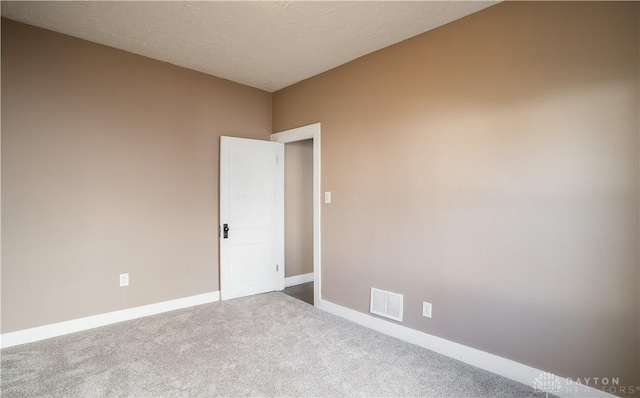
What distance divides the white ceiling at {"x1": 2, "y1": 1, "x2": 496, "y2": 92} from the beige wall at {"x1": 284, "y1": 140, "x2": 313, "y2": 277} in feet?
5.25

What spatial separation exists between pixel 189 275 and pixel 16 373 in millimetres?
1602

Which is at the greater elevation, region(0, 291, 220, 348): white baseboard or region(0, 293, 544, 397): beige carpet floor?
region(0, 291, 220, 348): white baseboard

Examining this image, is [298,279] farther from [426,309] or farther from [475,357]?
[475,357]

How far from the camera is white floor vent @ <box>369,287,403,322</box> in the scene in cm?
286

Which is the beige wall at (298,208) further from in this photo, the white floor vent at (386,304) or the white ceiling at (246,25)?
the white floor vent at (386,304)

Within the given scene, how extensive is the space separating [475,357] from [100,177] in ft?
12.3

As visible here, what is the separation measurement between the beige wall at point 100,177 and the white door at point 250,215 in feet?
0.50

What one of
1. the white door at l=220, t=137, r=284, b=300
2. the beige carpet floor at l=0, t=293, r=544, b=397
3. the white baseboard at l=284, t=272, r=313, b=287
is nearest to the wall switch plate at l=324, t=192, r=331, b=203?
the white door at l=220, t=137, r=284, b=300

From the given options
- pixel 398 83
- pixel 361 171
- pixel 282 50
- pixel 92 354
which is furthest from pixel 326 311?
pixel 282 50

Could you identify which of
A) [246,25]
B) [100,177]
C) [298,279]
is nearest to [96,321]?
[100,177]

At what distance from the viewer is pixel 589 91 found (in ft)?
6.21

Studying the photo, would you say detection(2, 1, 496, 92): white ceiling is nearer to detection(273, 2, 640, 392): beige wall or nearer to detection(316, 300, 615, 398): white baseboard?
detection(273, 2, 640, 392): beige wall

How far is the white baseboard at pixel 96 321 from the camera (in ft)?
8.66

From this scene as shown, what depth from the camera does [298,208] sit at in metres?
4.72
